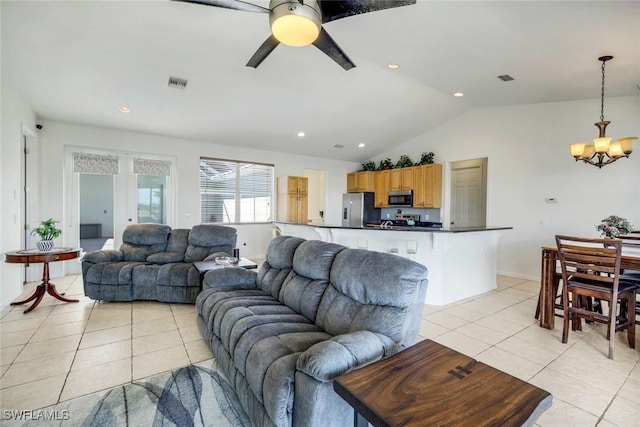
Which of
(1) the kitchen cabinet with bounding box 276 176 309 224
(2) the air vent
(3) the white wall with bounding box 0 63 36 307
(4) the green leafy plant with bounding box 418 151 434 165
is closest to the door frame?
(4) the green leafy plant with bounding box 418 151 434 165

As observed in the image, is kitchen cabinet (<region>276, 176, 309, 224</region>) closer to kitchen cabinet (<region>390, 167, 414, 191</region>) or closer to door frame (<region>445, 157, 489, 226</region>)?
kitchen cabinet (<region>390, 167, 414, 191</region>)

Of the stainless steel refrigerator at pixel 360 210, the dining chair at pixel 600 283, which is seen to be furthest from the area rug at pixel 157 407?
the stainless steel refrigerator at pixel 360 210

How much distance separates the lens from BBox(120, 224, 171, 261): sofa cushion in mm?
4230

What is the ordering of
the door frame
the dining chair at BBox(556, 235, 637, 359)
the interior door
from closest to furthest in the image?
the dining chair at BBox(556, 235, 637, 359)
the door frame
the interior door

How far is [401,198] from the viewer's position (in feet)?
23.6

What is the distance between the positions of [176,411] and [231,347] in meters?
0.49

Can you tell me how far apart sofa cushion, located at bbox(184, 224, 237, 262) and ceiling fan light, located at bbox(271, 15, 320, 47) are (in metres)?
3.04

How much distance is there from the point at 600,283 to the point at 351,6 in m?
3.35

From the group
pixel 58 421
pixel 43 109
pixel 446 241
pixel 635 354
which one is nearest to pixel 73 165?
pixel 43 109

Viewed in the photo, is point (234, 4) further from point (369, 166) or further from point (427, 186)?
point (369, 166)

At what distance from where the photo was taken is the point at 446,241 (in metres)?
3.76

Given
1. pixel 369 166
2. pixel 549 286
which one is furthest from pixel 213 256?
pixel 369 166

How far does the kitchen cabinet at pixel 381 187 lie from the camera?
754 cm

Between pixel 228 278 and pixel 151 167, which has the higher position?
pixel 151 167
